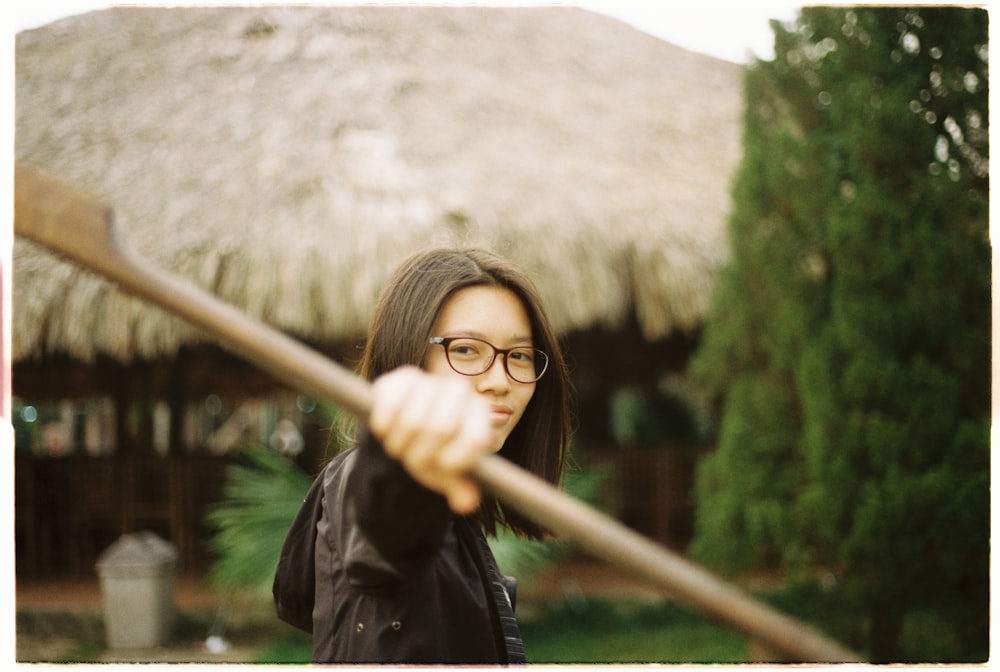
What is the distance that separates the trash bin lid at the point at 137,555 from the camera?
182 inches

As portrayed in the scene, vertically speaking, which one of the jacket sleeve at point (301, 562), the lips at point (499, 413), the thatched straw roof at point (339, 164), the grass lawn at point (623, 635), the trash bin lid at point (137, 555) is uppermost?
the thatched straw roof at point (339, 164)

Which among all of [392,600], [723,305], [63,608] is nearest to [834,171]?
[723,305]

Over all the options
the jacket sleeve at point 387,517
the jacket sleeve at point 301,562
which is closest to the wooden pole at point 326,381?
the jacket sleeve at point 387,517

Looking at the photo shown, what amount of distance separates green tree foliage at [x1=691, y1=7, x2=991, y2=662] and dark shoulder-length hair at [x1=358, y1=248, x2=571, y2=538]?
2449 millimetres

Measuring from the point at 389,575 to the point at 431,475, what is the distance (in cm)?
30

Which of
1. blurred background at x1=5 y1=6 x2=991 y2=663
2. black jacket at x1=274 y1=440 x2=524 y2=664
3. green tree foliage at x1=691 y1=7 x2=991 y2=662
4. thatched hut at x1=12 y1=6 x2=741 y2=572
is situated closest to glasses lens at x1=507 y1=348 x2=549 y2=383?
black jacket at x1=274 y1=440 x2=524 y2=664

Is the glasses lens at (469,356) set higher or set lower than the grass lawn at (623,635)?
higher

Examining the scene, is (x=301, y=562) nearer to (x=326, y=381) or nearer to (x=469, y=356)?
(x=469, y=356)

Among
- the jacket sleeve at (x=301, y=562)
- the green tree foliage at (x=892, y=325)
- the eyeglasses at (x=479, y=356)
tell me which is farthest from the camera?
the green tree foliage at (x=892, y=325)

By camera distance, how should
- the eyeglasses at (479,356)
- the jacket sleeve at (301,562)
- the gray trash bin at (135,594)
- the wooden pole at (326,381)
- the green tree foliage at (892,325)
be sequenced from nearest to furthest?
the wooden pole at (326,381)
the eyeglasses at (479,356)
the jacket sleeve at (301,562)
the green tree foliage at (892,325)
the gray trash bin at (135,594)

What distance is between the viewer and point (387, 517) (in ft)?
2.99

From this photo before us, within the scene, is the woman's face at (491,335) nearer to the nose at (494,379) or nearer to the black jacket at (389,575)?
the nose at (494,379)

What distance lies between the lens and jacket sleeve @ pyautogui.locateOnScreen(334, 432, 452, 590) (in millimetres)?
890

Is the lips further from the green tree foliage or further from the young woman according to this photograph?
the green tree foliage
